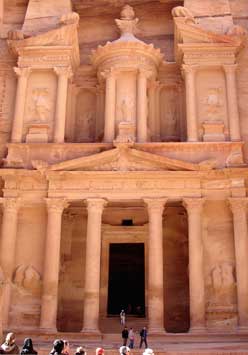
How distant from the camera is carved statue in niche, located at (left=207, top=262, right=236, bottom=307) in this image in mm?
19703

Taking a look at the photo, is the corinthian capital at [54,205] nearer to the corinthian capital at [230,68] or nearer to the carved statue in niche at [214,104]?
the carved statue in niche at [214,104]

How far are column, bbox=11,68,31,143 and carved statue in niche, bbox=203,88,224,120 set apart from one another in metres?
7.91

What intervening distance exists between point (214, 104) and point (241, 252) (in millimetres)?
6610

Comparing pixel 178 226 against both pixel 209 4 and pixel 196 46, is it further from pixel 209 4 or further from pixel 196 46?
pixel 209 4

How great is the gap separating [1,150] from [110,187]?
5331mm

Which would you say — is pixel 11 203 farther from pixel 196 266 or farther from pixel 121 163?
pixel 196 266

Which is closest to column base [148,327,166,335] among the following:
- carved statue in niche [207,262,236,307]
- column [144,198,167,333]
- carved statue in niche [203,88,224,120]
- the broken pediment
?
column [144,198,167,333]

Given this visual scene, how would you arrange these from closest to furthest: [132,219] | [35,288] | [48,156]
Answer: [35,288] → [48,156] → [132,219]

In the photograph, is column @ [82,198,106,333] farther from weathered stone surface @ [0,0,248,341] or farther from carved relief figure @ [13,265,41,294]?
carved relief figure @ [13,265,41,294]

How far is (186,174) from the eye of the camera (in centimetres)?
2075

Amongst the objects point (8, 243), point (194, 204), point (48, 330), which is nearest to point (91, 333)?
point (48, 330)

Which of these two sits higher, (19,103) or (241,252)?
(19,103)

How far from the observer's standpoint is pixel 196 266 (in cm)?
1977

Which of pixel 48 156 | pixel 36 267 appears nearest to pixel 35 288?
pixel 36 267
